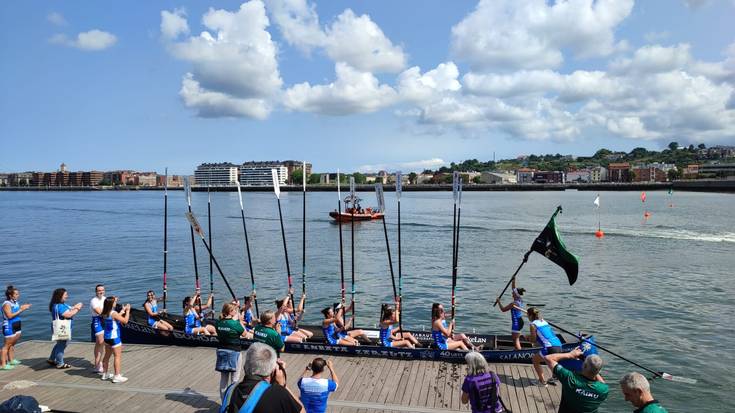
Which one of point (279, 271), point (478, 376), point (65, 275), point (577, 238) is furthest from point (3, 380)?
point (577, 238)

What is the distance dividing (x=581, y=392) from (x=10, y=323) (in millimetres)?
11384

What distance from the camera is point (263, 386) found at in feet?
15.2

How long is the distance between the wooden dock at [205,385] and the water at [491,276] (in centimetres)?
477

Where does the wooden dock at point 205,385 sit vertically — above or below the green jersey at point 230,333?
below

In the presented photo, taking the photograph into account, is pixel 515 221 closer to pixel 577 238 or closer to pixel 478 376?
pixel 577 238

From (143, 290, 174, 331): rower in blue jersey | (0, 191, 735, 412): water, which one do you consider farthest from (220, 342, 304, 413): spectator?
(0, 191, 735, 412): water

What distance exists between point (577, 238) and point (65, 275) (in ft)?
142

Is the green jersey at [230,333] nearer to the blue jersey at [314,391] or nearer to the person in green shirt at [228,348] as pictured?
the person in green shirt at [228,348]

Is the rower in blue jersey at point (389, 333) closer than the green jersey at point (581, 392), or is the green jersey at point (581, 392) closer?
the green jersey at point (581, 392)

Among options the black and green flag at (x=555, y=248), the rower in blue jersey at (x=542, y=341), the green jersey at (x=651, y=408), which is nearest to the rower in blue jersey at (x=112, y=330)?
the rower in blue jersey at (x=542, y=341)

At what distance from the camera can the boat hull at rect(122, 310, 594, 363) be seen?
1169cm

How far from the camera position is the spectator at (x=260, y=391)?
14.8 ft

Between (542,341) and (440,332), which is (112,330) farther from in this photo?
(542,341)

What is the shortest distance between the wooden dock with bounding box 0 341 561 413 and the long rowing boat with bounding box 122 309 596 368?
22 centimetres
